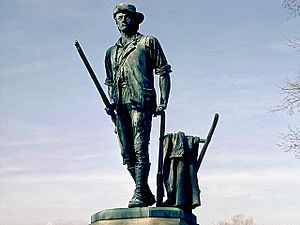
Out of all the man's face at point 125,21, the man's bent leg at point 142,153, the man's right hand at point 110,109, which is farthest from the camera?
the man's face at point 125,21

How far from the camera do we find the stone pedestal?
10.2m

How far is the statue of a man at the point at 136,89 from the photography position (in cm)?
1105

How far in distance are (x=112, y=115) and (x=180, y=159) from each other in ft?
3.93

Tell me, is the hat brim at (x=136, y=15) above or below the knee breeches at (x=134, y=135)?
above

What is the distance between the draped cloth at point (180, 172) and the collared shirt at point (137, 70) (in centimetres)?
64

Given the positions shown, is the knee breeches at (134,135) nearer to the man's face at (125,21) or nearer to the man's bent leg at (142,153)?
the man's bent leg at (142,153)

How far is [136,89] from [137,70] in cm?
29

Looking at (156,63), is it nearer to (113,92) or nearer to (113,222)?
(113,92)

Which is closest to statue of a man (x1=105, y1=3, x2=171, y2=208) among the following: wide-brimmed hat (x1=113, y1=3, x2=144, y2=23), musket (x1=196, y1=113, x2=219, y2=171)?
wide-brimmed hat (x1=113, y1=3, x2=144, y2=23)

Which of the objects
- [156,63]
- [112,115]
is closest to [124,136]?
[112,115]

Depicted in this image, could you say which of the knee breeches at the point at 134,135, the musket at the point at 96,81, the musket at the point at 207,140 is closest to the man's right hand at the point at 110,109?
the musket at the point at 96,81

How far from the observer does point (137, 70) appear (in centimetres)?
1118

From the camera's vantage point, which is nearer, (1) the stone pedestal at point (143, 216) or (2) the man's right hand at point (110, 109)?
(1) the stone pedestal at point (143, 216)

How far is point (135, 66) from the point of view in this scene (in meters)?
11.2
